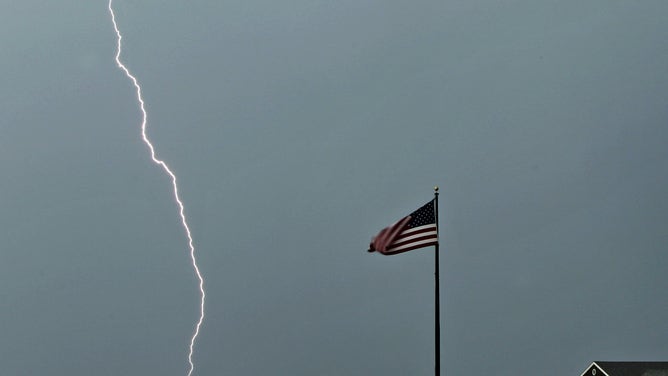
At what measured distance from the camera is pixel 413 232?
51.0 feet

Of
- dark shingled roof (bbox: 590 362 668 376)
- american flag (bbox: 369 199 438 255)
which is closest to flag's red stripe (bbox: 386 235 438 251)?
american flag (bbox: 369 199 438 255)

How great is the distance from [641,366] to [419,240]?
13.7m

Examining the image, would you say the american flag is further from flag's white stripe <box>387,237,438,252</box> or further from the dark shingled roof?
→ the dark shingled roof

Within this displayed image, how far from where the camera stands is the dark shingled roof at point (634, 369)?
24.6 metres

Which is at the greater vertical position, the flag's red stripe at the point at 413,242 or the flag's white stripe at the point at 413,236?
the flag's white stripe at the point at 413,236

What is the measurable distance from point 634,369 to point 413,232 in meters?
13.6

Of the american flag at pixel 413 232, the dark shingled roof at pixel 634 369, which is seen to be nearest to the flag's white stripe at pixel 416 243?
the american flag at pixel 413 232

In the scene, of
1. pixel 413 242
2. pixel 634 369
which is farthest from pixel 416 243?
pixel 634 369

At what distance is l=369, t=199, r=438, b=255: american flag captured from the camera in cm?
1548

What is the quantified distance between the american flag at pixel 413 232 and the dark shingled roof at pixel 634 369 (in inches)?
492

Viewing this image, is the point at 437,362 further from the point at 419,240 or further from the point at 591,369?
the point at 591,369

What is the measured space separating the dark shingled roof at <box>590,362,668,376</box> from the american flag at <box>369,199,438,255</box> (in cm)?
1250

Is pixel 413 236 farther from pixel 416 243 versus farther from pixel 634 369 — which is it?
pixel 634 369

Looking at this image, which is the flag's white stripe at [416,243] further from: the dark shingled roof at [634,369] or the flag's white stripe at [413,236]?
the dark shingled roof at [634,369]
